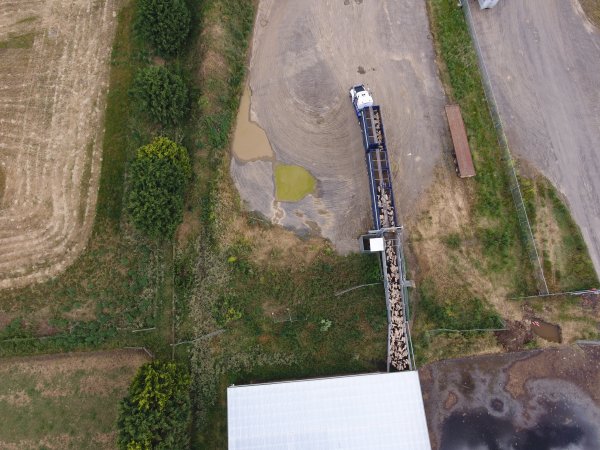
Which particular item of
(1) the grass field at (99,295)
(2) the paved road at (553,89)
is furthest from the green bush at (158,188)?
(2) the paved road at (553,89)

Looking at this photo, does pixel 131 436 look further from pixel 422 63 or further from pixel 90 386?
pixel 422 63

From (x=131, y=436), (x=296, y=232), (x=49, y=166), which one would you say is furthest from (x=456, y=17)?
(x=131, y=436)

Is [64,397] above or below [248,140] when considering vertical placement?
below

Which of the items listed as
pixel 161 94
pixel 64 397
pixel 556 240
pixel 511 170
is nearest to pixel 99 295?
pixel 64 397

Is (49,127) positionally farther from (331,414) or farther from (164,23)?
(331,414)

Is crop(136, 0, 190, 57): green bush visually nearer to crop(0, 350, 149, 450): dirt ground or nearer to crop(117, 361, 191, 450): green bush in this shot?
crop(0, 350, 149, 450): dirt ground
